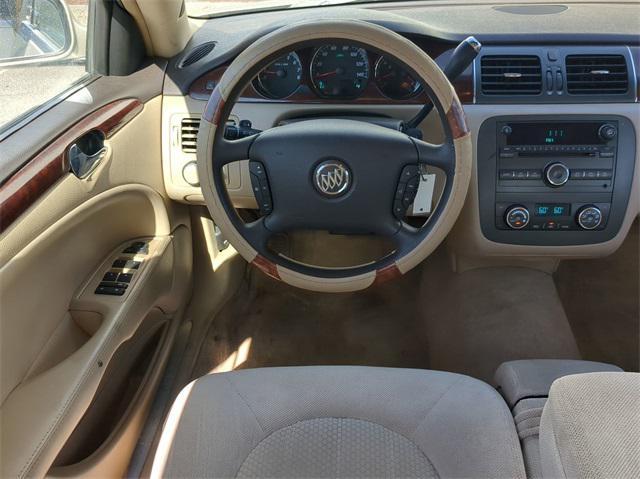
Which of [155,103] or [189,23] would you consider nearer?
[155,103]

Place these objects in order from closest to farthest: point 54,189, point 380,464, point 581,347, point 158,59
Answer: point 380,464 → point 54,189 → point 158,59 → point 581,347

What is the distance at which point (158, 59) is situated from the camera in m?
1.65

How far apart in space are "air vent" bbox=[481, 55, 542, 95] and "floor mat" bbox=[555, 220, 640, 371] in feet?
2.50

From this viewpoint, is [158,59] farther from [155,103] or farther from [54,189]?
[54,189]

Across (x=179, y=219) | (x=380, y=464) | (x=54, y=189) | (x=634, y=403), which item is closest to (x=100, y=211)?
(x=54, y=189)

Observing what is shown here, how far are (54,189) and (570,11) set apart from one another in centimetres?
147

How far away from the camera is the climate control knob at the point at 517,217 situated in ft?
5.08

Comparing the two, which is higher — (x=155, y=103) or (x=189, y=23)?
(x=189, y=23)

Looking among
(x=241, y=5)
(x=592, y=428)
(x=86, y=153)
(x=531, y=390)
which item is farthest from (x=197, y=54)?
(x=592, y=428)

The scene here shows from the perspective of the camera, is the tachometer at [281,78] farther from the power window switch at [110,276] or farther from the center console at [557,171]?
the power window switch at [110,276]

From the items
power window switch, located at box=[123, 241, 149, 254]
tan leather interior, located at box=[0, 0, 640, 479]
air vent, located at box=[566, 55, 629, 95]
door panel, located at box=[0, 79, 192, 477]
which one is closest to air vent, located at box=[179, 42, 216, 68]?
tan leather interior, located at box=[0, 0, 640, 479]

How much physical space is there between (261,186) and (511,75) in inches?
29.3

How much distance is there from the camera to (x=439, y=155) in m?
1.18

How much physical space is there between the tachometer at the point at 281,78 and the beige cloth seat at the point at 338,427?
2.43 ft
